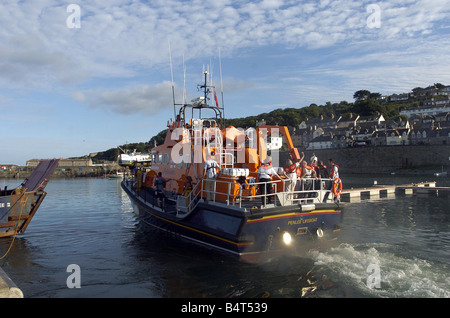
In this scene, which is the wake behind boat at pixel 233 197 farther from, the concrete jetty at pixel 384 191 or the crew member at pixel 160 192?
the concrete jetty at pixel 384 191

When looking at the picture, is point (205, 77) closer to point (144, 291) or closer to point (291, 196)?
point (291, 196)

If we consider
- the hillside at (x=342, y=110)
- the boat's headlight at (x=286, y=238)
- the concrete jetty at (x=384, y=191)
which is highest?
the hillside at (x=342, y=110)

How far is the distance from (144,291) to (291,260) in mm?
3726

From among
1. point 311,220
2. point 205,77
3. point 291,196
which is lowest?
point 311,220

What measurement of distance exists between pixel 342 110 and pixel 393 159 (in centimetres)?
6407

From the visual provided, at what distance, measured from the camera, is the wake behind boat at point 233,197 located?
832 cm

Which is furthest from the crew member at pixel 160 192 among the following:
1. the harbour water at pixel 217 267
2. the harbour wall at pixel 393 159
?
the harbour wall at pixel 393 159

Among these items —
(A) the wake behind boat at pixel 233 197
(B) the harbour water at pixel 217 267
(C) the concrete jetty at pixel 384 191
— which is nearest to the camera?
(B) the harbour water at pixel 217 267

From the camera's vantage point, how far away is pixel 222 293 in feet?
23.0

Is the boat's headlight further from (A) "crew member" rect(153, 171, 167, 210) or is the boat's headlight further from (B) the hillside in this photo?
(B) the hillside

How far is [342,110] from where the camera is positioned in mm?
122312

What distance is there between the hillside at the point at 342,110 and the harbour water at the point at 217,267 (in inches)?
3559

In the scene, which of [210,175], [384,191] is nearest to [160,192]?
[210,175]
